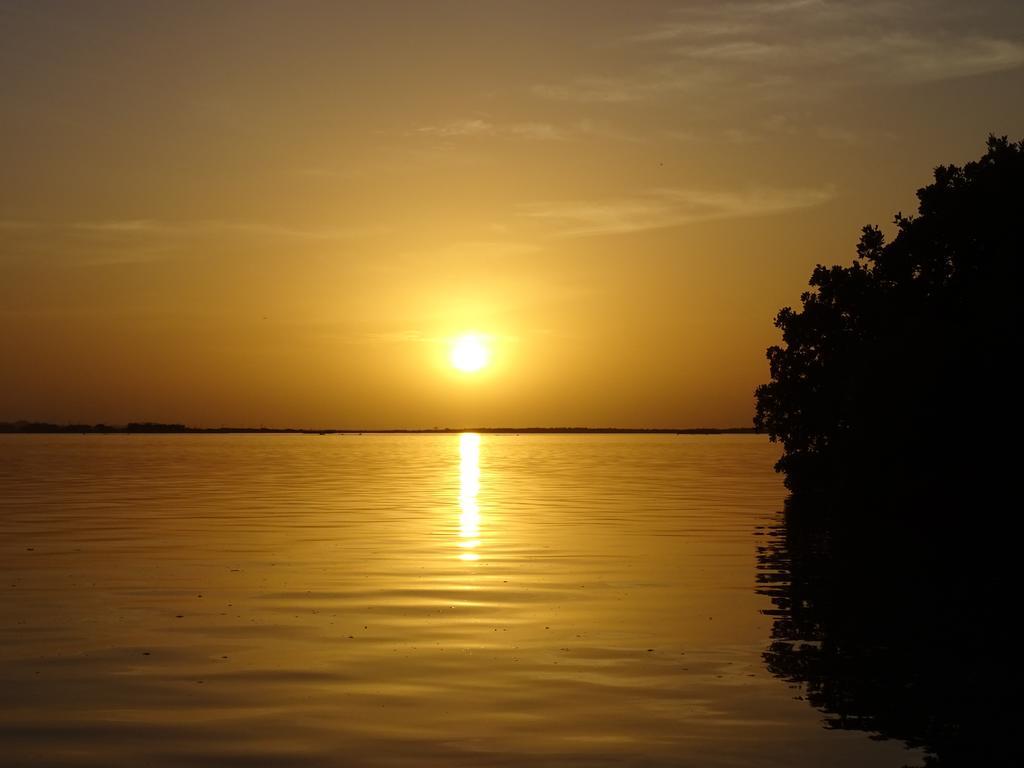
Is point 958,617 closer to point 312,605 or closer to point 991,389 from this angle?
point 312,605

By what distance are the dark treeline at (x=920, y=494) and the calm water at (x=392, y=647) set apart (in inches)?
55.0

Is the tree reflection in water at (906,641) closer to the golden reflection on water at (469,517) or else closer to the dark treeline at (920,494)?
the dark treeline at (920,494)

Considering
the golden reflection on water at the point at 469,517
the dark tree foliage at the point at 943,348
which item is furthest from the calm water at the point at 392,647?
the dark tree foliage at the point at 943,348

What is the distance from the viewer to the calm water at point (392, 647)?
15133 mm

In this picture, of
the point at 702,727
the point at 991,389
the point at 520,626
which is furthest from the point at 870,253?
the point at 702,727

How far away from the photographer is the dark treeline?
18.5m

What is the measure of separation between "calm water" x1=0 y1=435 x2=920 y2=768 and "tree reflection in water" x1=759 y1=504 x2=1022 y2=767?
730 mm

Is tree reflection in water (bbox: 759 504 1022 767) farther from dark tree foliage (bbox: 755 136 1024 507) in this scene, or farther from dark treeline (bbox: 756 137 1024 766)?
dark tree foliage (bbox: 755 136 1024 507)

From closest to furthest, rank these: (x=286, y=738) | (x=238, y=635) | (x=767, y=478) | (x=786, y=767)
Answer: (x=786, y=767) < (x=286, y=738) < (x=238, y=635) < (x=767, y=478)

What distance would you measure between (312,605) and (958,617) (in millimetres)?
14620

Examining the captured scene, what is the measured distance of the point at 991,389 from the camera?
4756 cm

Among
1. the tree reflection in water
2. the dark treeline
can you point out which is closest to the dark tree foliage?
the dark treeline

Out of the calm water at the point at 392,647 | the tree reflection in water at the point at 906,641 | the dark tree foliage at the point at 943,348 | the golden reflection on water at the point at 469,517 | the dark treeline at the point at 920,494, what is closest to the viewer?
the calm water at the point at 392,647

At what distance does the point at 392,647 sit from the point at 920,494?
36.0m
